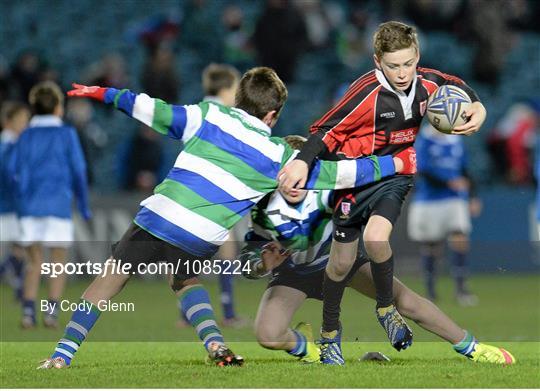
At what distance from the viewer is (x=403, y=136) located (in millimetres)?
7098

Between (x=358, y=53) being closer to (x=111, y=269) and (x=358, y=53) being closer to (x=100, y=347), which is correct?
(x=100, y=347)

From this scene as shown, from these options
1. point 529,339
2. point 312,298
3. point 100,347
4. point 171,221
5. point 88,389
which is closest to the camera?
point 88,389

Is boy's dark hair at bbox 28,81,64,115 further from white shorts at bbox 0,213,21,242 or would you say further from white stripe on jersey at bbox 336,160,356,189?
white stripe on jersey at bbox 336,160,356,189

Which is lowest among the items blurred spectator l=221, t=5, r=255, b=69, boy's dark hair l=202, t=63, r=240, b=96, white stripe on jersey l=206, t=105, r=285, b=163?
white stripe on jersey l=206, t=105, r=285, b=163

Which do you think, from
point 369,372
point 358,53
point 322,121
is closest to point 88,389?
point 369,372

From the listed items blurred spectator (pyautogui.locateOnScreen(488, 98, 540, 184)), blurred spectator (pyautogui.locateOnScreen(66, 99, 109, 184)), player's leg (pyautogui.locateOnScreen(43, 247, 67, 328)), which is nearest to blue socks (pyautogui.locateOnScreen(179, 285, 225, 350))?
player's leg (pyautogui.locateOnScreen(43, 247, 67, 328))

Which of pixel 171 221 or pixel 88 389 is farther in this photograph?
pixel 171 221

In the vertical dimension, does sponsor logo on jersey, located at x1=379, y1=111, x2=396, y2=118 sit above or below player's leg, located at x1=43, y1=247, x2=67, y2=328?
above

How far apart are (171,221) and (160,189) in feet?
0.67

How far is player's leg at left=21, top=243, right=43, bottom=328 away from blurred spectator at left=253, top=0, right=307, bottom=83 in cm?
793

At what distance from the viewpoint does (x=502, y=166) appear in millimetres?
18172

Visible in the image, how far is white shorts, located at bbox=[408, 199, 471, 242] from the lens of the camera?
1433 cm

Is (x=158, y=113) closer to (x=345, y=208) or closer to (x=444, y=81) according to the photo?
(x=345, y=208)

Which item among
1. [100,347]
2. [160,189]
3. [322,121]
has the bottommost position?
[100,347]
